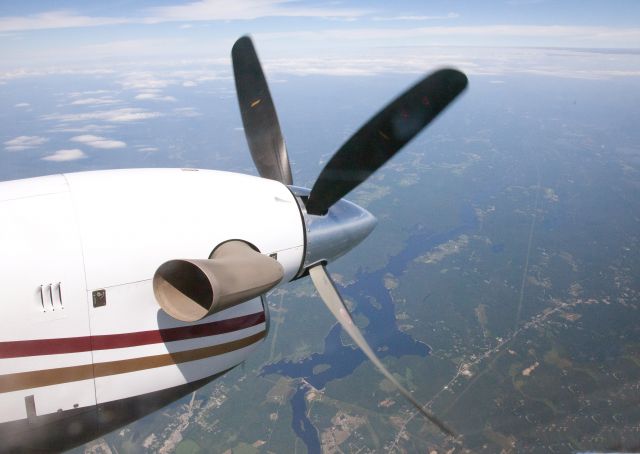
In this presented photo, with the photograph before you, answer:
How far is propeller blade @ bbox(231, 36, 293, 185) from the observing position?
263 inches

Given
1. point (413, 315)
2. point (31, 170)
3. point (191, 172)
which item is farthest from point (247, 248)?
point (31, 170)

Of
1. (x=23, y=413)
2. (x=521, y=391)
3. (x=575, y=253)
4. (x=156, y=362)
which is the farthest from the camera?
(x=575, y=253)

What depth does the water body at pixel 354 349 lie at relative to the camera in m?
60.6

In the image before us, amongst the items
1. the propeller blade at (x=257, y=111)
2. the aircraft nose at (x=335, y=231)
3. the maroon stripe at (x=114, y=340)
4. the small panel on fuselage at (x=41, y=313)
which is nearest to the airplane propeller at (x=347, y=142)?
the propeller blade at (x=257, y=111)

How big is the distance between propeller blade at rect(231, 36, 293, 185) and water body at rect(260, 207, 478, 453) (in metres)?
57.9

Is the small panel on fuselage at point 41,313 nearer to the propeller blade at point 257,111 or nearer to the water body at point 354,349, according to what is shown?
the propeller blade at point 257,111

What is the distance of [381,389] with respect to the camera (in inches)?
2569

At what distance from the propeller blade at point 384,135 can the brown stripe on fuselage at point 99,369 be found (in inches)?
90.2

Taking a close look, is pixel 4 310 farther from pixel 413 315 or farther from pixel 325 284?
pixel 413 315

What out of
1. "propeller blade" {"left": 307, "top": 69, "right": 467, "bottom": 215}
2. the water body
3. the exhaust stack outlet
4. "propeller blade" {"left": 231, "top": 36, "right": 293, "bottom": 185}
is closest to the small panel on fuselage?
the exhaust stack outlet

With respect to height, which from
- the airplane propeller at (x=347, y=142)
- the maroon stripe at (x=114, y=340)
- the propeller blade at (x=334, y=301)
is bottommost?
the propeller blade at (x=334, y=301)

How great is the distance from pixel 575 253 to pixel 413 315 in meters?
60.4

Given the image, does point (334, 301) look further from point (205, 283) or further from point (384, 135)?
point (384, 135)

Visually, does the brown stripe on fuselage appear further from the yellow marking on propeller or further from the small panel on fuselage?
the yellow marking on propeller
